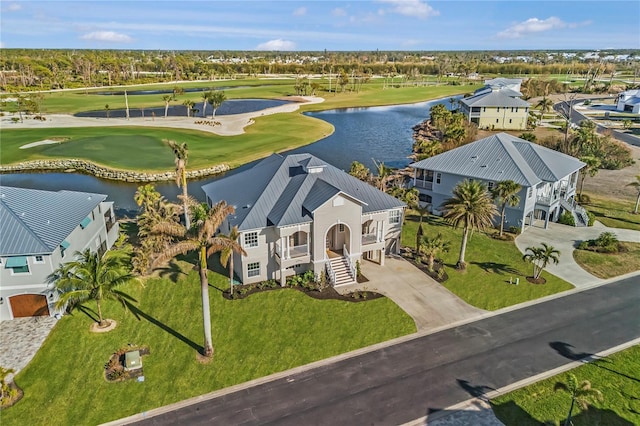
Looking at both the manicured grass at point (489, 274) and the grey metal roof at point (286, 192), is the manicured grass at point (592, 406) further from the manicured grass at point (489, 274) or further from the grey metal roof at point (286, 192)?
the grey metal roof at point (286, 192)

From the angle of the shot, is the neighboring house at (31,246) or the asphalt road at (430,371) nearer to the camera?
the asphalt road at (430,371)

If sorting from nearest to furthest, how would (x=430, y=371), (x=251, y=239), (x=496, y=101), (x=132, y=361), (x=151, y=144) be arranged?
(x=132, y=361), (x=430, y=371), (x=251, y=239), (x=151, y=144), (x=496, y=101)

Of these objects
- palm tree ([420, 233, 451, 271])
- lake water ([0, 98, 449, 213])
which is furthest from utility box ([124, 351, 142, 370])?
lake water ([0, 98, 449, 213])

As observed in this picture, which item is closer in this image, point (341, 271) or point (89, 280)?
point (89, 280)

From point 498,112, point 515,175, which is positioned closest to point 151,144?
point 515,175

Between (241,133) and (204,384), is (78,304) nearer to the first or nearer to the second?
(204,384)

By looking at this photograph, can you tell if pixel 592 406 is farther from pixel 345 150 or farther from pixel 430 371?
pixel 345 150

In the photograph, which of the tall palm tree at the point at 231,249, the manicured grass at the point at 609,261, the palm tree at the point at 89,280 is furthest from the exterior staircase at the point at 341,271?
the manicured grass at the point at 609,261
